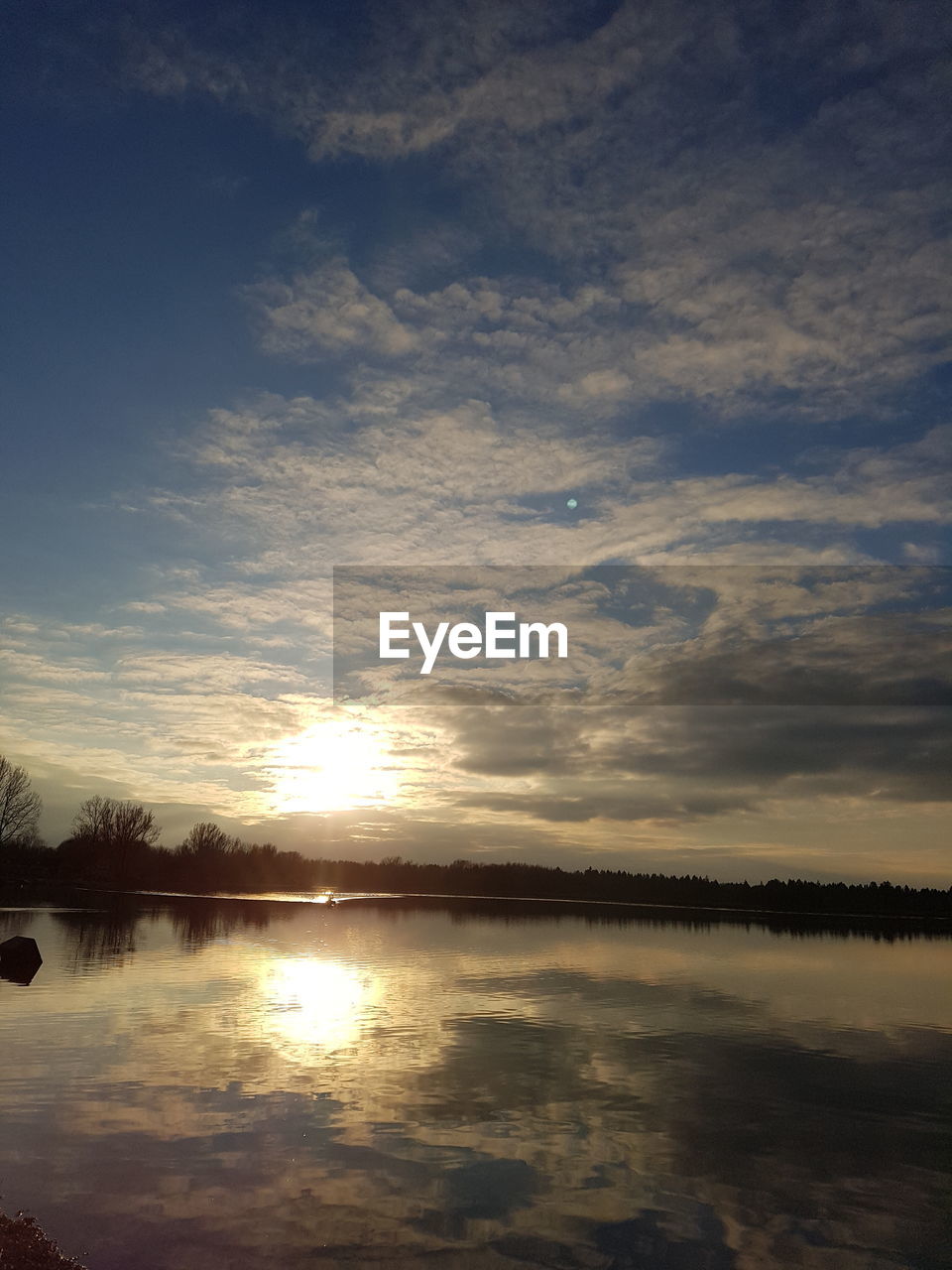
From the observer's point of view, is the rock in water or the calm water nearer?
the calm water

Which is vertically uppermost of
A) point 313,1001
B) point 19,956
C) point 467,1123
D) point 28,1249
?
point 28,1249

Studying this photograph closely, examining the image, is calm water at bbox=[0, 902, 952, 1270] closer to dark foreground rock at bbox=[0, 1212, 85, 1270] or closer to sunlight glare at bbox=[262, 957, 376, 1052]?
sunlight glare at bbox=[262, 957, 376, 1052]

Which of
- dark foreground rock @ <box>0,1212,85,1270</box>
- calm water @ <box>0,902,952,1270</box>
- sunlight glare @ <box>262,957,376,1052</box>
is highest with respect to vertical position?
dark foreground rock @ <box>0,1212,85,1270</box>

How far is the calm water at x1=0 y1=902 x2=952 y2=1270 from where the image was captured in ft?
52.7

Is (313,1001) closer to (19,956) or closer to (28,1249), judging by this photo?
(19,956)

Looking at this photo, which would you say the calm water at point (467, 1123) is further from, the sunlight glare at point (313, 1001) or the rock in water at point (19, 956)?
the rock in water at point (19, 956)

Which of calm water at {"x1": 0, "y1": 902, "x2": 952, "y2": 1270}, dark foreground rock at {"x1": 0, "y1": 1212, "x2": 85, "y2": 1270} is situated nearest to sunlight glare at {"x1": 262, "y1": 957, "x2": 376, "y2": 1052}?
calm water at {"x1": 0, "y1": 902, "x2": 952, "y2": 1270}

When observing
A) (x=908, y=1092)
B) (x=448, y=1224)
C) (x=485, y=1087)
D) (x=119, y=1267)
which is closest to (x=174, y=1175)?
(x=119, y=1267)

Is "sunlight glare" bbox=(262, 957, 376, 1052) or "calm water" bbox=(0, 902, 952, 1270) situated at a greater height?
"calm water" bbox=(0, 902, 952, 1270)

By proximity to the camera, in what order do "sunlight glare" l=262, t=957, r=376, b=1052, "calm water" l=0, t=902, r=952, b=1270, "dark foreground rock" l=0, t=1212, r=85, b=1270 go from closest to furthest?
"dark foreground rock" l=0, t=1212, r=85, b=1270 < "calm water" l=0, t=902, r=952, b=1270 < "sunlight glare" l=262, t=957, r=376, b=1052

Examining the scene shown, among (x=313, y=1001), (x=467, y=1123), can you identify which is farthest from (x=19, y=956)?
(x=467, y=1123)

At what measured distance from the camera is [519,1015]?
4141 centimetres

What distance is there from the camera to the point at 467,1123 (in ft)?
76.6

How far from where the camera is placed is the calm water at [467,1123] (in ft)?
52.7
